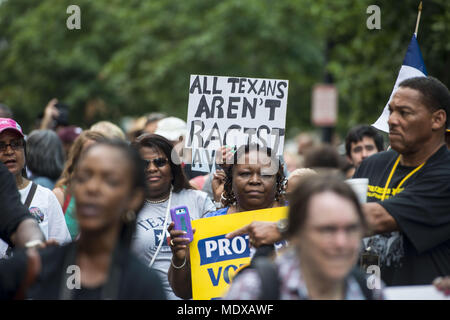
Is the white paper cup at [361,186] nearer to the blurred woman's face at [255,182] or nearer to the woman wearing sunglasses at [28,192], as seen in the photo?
the blurred woman's face at [255,182]

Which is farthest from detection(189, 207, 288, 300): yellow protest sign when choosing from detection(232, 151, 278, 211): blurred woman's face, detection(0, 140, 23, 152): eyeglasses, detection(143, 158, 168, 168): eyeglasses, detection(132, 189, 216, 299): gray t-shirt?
detection(0, 140, 23, 152): eyeglasses

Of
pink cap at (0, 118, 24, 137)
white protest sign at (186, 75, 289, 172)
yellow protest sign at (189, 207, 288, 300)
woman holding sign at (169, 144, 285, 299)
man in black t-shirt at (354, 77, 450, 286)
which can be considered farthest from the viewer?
white protest sign at (186, 75, 289, 172)

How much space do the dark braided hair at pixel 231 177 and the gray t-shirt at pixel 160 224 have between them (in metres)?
0.30

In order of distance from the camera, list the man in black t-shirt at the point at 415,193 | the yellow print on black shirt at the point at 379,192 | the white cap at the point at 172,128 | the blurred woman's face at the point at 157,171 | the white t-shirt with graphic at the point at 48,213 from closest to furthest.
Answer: the man in black t-shirt at the point at 415,193 → the yellow print on black shirt at the point at 379,192 → the white t-shirt with graphic at the point at 48,213 → the blurred woman's face at the point at 157,171 → the white cap at the point at 172,128

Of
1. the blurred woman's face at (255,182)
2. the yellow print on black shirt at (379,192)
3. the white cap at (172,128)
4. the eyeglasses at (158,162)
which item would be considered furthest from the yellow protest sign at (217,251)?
the white cap at (172,128)

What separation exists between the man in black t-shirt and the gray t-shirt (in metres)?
1.52

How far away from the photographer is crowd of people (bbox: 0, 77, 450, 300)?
3.14 metres

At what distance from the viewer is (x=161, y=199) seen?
619 centimetres

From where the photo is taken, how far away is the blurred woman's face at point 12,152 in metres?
5.66

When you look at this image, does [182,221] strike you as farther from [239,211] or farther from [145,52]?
[145,52]

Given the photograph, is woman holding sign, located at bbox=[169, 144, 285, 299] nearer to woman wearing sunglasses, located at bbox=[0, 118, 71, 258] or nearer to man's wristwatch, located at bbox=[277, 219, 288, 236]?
woman wearing sunglasses, located at bbox=[0, 118, 71, 258]
